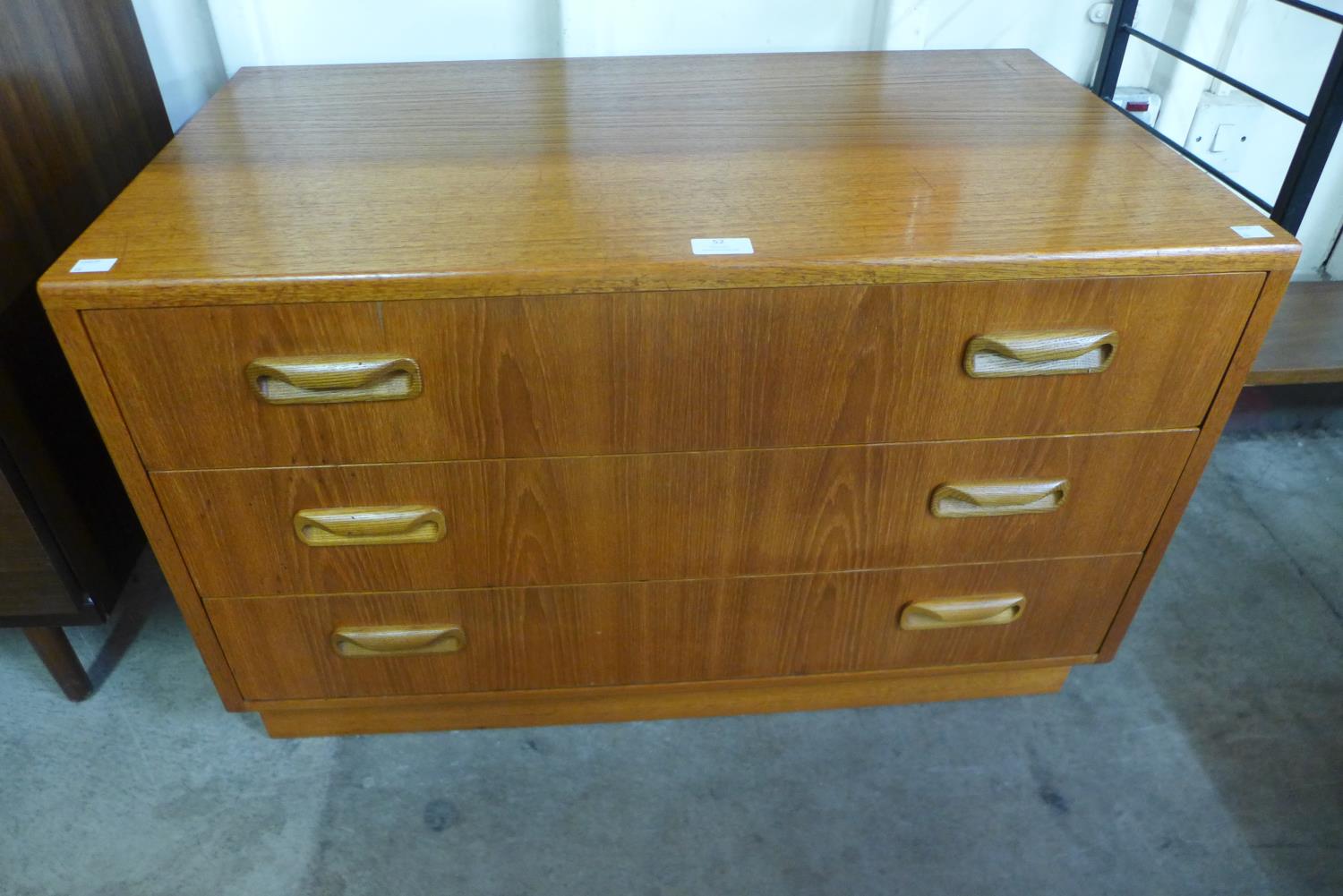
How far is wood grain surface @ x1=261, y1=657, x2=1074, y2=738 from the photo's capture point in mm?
1044

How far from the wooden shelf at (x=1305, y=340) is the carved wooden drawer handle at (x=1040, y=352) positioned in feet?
2.18

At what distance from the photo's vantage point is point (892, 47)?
1210 mm

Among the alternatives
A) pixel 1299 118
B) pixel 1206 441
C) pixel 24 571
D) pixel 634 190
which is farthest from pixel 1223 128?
pixel 24 571

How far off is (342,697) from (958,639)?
0.68 metres

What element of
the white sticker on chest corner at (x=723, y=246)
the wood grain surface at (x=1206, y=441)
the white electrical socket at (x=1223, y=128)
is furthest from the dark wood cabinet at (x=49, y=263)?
the white electrical socket at (x=1223, y=128)

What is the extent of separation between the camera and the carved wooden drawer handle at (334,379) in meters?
0.73

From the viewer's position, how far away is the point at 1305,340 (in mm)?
1376

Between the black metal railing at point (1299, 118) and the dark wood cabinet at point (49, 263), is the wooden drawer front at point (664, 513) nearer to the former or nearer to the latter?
the dark wood cabinet at point (49, 263)

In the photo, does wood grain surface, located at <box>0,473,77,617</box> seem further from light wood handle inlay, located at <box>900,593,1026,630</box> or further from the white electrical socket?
the white electrical socket

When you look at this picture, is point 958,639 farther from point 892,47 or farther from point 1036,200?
point 892,47

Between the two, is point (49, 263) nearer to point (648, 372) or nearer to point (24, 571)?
point (24, 571)

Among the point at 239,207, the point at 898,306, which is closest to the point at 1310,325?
the point at 898,306

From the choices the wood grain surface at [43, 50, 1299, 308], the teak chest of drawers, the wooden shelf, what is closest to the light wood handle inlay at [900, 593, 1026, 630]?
the teak chest of drawers

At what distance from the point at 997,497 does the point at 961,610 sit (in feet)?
0.52
